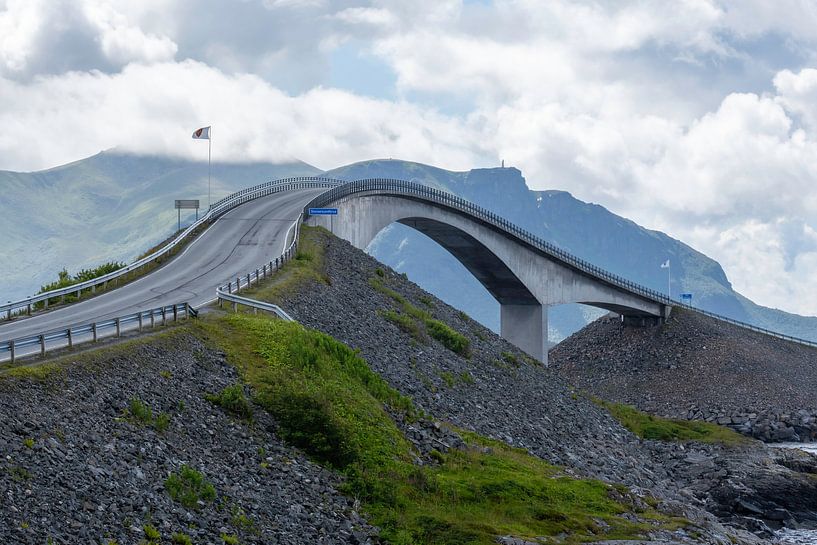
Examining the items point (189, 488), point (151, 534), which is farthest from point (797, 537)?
point (151, 534)

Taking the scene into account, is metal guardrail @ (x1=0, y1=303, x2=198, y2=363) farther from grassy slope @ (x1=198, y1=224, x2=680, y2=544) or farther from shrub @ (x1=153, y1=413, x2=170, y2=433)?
shrub @ (x1=153, y1=413, x2=170, y2=433)

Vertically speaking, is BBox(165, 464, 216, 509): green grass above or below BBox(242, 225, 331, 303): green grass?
below

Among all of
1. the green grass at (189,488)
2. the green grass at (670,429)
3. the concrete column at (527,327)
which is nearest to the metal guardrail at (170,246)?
the green grass at (189,488)

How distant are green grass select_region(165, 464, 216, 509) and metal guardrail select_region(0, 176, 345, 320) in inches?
616

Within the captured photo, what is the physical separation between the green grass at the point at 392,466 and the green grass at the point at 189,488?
505 centimetres

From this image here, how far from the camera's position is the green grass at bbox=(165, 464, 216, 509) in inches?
873

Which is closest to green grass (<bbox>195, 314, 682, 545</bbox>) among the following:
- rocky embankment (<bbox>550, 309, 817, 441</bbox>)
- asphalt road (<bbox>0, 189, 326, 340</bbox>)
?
asphalt road (<bbox>0, 189, 326, 340</bbox>)

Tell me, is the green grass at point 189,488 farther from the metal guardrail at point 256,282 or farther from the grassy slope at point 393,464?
the metal guardrail at point 256,282

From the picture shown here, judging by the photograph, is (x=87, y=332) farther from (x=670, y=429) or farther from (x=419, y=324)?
Result: (x=670, y=429)

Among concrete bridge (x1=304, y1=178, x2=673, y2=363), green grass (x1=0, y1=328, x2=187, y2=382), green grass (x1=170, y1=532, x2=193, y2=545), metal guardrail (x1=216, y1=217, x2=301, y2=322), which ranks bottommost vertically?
green grass (x1=170, y1=532, x2=193, y2=545)

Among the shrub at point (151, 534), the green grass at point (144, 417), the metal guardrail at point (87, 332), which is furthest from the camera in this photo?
the metal guardrail at point (87, 332)

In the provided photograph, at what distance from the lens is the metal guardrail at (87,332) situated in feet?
86.2

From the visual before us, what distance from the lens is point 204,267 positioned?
180 ft

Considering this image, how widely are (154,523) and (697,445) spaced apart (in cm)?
5430
